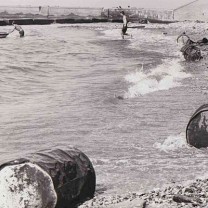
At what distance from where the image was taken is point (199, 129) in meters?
8.02


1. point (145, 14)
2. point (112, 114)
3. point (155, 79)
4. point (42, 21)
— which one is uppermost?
point (145, 14)

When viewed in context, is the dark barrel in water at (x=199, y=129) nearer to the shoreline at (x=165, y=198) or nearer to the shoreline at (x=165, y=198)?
the shoreline at (x=165, y=198)

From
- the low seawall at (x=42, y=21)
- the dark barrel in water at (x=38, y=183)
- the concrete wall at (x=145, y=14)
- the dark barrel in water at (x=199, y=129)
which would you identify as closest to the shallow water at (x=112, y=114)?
the dark barrel in water at (x=199, y=129)

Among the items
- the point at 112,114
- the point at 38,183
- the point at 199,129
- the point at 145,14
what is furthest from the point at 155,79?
the point at 145,14

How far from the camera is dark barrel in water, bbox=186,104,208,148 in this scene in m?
7.94

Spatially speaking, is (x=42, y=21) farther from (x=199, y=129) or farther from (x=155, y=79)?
(x=199, y=129)

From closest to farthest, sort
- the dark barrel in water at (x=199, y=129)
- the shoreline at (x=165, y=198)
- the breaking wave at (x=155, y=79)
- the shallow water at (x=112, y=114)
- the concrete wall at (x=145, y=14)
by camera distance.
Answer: the shoreline at (x=165, y=198)
the shallow water at (x=112, y=114)
the dark barrel in water at (x=199, y=129)
the breaking wave at (x=155, y=79)
the concrete wall at (x=145, y=14)

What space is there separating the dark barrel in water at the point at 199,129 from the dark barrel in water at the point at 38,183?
3191 millimetres

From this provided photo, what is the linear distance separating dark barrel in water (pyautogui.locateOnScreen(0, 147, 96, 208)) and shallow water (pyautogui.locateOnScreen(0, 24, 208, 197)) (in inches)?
29.1

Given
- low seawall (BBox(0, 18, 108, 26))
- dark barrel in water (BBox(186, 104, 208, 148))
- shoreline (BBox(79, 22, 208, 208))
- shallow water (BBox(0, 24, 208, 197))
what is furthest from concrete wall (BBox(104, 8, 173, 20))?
shoreline (BBox(79, 22, 208, 208))

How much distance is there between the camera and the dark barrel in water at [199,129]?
7.94 m

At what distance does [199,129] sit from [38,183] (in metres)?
3.79

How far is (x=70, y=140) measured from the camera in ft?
29.9

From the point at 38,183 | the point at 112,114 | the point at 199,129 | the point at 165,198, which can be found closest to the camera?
the point at 38,183
